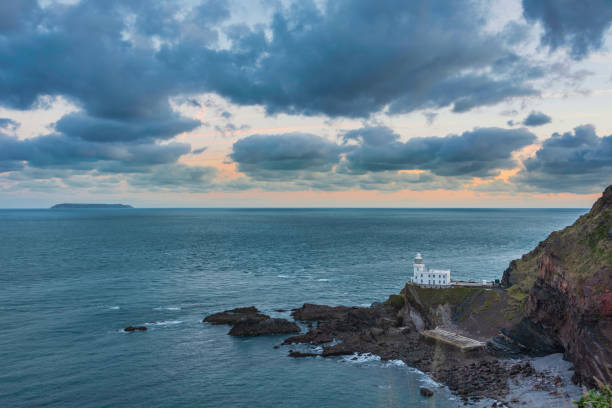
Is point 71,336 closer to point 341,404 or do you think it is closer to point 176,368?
point 176,368

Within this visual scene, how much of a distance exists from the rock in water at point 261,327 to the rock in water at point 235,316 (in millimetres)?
1123

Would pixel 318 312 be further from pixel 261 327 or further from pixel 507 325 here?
pixel 507 325

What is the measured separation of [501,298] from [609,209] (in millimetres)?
23404

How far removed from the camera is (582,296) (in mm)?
43938

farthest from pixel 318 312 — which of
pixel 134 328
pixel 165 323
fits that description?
pixel 134 328

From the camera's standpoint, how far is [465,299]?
72312 millimetres

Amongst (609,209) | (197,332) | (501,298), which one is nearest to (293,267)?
(197,332)

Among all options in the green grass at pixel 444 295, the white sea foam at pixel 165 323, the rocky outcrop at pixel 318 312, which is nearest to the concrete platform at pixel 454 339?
the green grass at pixel 444 295

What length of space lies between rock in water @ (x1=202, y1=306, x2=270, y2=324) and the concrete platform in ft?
91.2

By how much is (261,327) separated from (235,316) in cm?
803

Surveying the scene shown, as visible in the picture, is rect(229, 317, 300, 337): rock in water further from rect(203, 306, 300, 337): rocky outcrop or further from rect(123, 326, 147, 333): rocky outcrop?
rect(123, 326, 147, 333): rocky outcrop

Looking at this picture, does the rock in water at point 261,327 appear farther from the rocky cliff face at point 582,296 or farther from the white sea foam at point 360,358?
the rocky cliff face at point 582,296

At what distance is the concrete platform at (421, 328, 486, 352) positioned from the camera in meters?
59.0

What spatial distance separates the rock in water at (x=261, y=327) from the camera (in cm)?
6812
